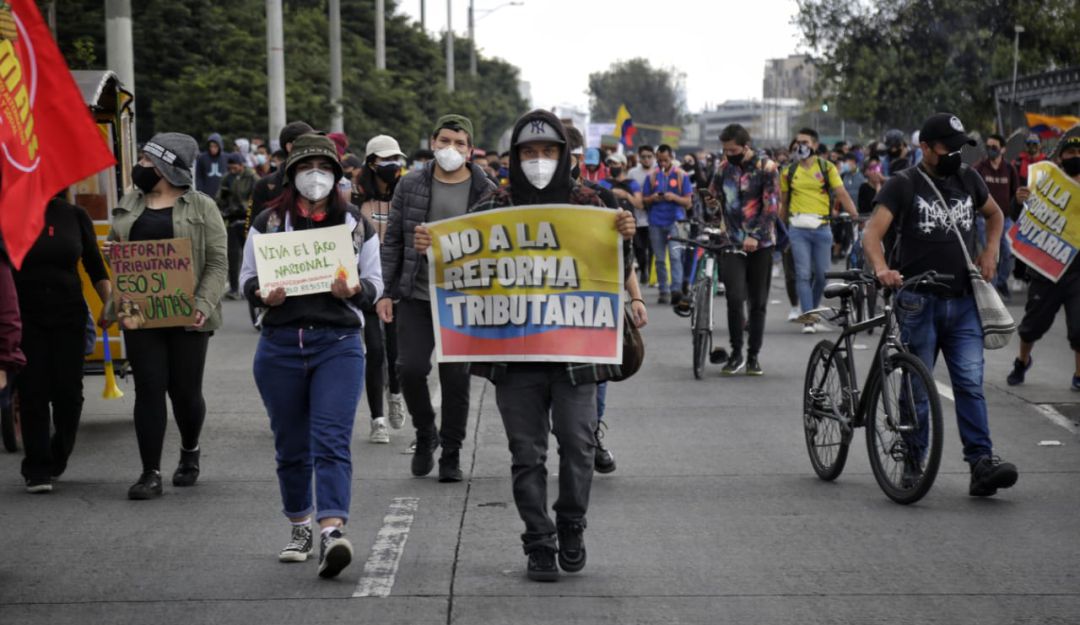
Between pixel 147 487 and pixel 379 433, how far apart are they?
209 cm

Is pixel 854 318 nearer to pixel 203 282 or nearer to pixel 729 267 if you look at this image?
pixel 729 267

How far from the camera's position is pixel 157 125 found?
33.1 meters

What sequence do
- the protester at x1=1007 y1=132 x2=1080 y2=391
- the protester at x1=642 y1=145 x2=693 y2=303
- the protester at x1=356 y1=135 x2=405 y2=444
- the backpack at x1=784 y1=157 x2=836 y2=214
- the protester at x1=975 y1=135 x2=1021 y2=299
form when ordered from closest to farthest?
1. the protester at x1=356 y1=135 x2=405 y2=444
2. the protester at x1=1007 y1=132 x2=1080 y2=391
3. the backpack at x1=784 y1=157 x2=836 y2=214
4. the protester at x1=975 y1=135 x2=1021 y2=299
5. the protester at x1=642 y1=145 x2=693 y2=303

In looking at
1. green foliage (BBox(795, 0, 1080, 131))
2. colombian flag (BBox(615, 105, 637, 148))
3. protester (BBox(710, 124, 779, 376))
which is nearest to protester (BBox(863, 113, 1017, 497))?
protester (BBox(710, 124, 779, 376))

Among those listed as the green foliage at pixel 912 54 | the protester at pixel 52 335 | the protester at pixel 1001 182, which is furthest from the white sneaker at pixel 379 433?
the green foliage at pixel 912 54

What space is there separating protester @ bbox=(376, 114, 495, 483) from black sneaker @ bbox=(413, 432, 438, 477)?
13cm

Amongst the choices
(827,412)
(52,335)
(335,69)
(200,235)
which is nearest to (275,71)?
(335,69)

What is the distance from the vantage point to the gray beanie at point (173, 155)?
28.2 feet

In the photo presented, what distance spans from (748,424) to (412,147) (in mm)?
36038

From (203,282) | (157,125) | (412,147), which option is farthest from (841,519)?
(412,147)

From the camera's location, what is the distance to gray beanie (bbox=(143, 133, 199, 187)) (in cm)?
860

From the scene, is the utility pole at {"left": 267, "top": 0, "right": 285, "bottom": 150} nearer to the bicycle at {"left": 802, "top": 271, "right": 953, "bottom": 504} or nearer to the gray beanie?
the gray beanie

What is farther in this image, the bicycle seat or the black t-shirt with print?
the bicycle seat

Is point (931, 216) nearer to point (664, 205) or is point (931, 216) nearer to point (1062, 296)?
point (1062, 296)
